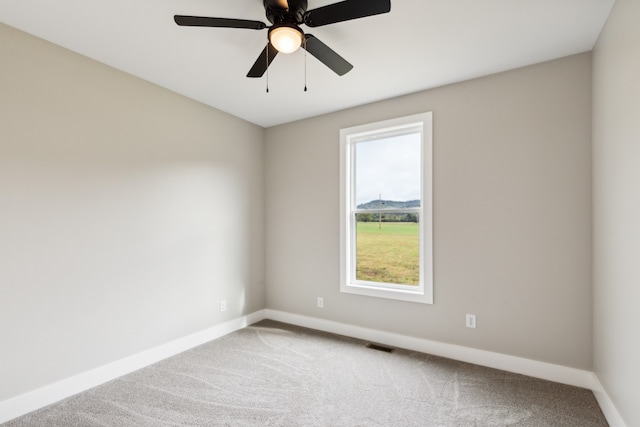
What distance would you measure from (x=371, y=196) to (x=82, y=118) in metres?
2.77

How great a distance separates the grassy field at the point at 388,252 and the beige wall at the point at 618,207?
57.2 inches

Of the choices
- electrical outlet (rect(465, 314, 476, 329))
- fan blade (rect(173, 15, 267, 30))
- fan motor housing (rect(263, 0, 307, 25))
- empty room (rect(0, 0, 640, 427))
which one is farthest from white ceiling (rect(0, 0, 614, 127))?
electrical outlet (rect(465, 314, 476, 329))

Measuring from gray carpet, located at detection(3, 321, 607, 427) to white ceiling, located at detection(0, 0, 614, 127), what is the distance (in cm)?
252

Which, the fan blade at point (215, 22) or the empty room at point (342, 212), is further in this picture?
the empty room at point (342, 212)

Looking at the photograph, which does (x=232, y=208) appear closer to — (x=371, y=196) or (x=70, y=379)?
(x=371, y=196)

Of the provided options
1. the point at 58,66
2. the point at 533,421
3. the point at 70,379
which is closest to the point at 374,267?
the point at 533,421

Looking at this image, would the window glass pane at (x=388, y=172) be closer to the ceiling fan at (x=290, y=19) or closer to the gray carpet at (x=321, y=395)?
the gray carpet at (x=321, y=395)

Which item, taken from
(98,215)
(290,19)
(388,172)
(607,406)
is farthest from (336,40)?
(607,406)

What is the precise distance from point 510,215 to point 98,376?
365 cm

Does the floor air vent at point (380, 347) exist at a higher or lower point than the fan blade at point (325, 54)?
lower

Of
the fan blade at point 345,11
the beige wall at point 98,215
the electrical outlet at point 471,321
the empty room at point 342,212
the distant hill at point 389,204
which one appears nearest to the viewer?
the fan blade at point 345,11

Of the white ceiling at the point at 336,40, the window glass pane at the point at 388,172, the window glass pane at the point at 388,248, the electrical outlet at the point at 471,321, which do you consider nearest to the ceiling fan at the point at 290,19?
the white ceiling at the point at 336,40

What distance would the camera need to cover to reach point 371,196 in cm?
362

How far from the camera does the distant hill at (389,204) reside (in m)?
3.33
